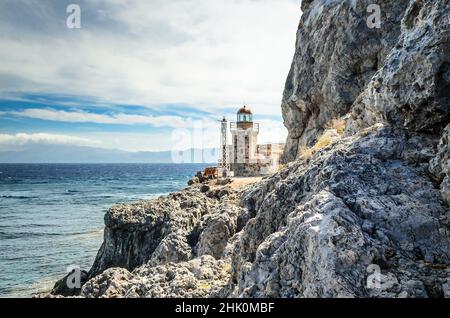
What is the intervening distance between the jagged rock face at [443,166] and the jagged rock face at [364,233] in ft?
0.51

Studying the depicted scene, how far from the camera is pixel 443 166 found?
5633 millimetres

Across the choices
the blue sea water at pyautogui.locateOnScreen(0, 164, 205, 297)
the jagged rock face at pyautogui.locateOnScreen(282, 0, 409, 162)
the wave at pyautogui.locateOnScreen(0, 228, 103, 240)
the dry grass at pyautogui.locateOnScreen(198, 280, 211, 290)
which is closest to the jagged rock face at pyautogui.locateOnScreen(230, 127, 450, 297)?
the dry grass at pyautogui.locateOnScreen(198, 280, 211, 290)

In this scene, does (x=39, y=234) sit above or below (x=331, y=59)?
below

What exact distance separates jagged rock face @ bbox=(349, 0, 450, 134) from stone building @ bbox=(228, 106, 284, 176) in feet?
142

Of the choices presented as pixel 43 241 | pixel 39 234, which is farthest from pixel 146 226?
pixel 39 234

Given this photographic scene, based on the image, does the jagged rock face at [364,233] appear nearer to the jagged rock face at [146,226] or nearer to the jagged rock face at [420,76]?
the jagged rock face at [420,76]

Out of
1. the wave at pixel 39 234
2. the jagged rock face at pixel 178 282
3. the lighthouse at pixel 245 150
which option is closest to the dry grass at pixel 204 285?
the jagged rock face at pixel 178 282

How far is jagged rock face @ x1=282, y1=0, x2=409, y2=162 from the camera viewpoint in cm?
2008

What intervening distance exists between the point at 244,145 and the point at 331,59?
30173mm

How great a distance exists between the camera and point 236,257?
7598 mm

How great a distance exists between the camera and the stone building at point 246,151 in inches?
2045

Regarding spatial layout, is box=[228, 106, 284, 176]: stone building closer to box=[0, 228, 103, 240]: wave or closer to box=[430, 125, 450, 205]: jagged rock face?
box=[0, 228, 103, 240]: wave

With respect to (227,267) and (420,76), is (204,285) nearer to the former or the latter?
(227,267)

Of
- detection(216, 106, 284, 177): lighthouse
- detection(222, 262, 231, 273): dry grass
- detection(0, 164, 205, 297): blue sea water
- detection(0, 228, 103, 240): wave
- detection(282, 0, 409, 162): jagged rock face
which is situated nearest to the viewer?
detection(222, 262, 231, 273): dry grass
